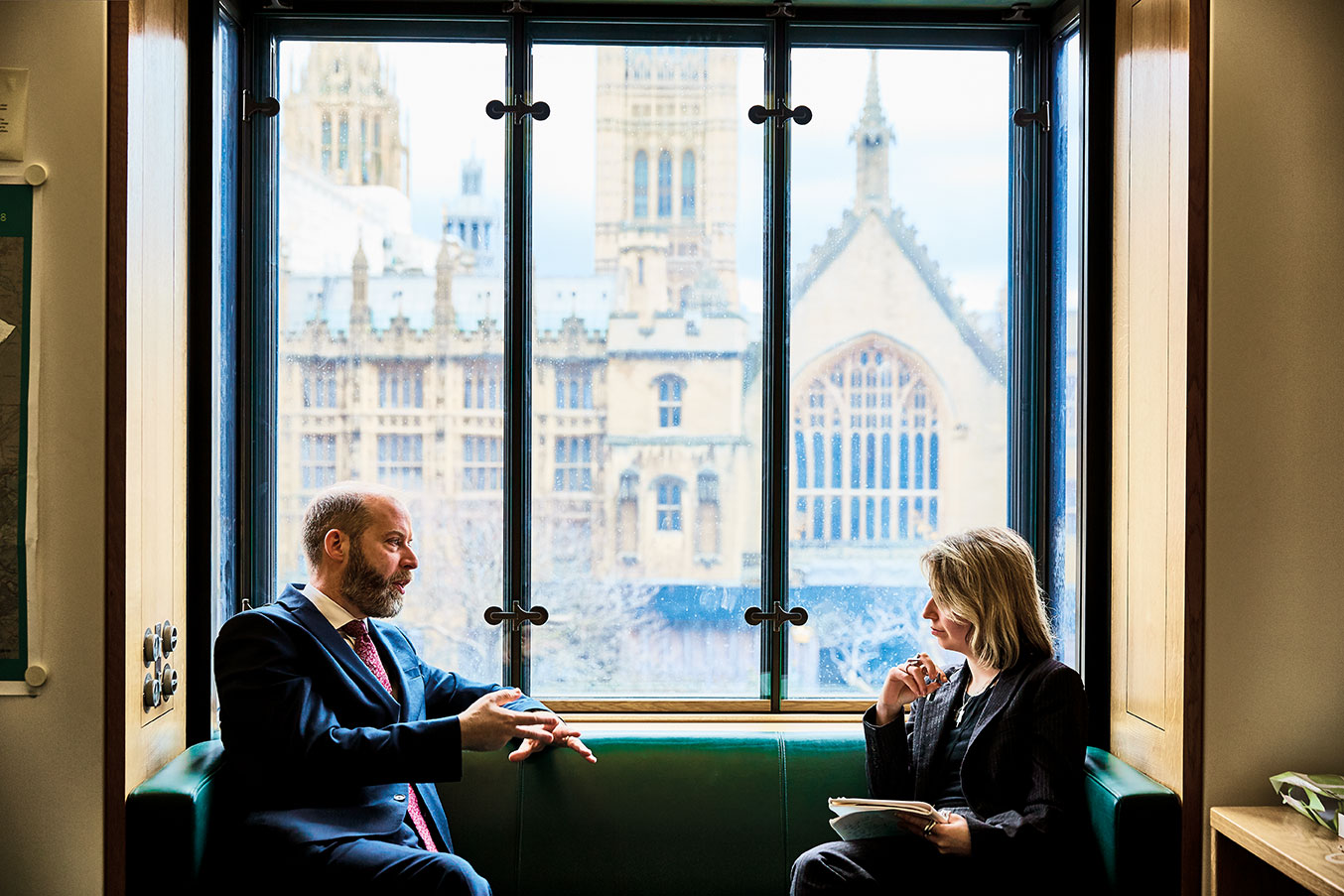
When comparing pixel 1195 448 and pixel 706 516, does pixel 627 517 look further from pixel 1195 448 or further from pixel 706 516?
pixel 1195 448

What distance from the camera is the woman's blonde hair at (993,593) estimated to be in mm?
2598

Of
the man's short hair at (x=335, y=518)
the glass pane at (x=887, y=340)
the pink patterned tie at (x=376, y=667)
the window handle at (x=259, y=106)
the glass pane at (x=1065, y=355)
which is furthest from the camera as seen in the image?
the glass pane at (x=887, y=340)

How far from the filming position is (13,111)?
7.96 feet

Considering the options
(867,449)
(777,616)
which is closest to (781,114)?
(867,449)

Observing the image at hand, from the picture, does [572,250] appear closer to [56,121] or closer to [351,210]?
[351,210]

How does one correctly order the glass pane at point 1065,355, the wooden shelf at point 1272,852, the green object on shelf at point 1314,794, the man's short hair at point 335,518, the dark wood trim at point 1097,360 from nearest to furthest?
the wooden shelf at point 1272,852 → the green object on shelf at point 1314,794 → the man's short hair at point 335,518 → the dark wood trim at point 1097,360 → the glass pane at point 1065,355

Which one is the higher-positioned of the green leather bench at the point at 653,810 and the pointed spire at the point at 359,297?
the pointed spire at the point at 359,297

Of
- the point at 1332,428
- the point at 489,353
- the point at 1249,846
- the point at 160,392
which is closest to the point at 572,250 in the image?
the point at 489,353

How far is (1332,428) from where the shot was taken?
2.50 meters

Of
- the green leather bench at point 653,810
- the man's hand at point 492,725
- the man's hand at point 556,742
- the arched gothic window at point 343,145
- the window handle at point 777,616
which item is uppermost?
the arched gothic window at point 343,145

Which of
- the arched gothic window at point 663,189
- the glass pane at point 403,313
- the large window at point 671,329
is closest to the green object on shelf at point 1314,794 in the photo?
the large window at point 671,329

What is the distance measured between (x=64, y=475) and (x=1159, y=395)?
2436mm

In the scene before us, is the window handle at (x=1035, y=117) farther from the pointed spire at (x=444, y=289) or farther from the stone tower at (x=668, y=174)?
the pointed spire at (x=444, y=289)

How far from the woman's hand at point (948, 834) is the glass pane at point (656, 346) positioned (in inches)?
35.3
